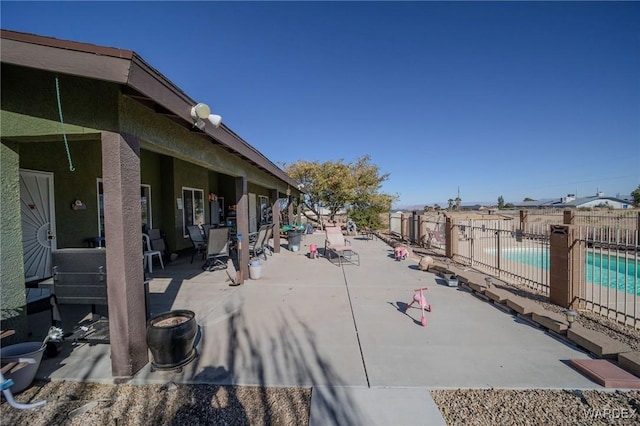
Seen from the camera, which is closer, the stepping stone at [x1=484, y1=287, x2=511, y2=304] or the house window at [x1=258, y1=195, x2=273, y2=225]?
the stepping stone at [x1=484, y1=287, x2=511, y2=304]

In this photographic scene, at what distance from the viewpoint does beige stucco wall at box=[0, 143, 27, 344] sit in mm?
2848

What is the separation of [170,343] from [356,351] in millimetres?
2011

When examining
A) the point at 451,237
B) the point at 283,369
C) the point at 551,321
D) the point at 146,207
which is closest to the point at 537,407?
the point at 551,321

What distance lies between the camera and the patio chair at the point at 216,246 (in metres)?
7.04

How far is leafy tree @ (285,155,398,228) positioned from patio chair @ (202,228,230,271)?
11.0 metres

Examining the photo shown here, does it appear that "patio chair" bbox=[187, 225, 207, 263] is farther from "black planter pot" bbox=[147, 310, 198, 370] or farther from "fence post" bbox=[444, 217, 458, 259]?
"fence post" bbox=[444, 217, 458, 259]

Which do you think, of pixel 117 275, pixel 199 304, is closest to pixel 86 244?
pixel 199 304

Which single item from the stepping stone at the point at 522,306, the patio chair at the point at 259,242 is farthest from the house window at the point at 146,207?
the stepping stone at the point at 522,306

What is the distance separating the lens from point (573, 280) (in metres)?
4.50

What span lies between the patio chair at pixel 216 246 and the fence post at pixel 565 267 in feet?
23.3

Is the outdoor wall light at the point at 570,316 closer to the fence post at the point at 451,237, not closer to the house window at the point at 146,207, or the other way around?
the fence post at the point at 451,237

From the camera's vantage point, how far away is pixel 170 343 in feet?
8.97

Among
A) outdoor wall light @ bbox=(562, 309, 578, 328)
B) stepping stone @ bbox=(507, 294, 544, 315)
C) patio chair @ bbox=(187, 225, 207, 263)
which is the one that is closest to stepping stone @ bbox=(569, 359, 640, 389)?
outdoor wall light @ bbox=(562, 309, 578, 328)

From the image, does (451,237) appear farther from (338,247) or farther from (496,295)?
(496,295)
